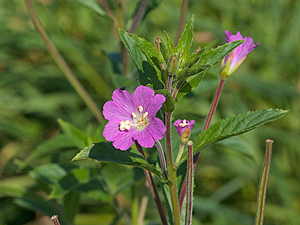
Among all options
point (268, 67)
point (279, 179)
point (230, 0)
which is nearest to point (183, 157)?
point (279, 179)

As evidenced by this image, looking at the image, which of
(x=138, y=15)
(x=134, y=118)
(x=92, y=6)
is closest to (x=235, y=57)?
(x=134, y=118)

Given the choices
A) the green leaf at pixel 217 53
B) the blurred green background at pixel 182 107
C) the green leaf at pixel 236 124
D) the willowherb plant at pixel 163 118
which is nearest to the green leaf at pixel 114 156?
the willowherb plant at pixel 163 118

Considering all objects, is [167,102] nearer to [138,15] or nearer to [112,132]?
[112,132]

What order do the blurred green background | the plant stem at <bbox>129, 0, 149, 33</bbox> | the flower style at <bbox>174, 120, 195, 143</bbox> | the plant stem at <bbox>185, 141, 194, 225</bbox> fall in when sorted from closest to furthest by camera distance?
the plant stem at <bbox>185, 141, 194, 225</bbox>, the flower style at <bbox>174, 120, 195, 143</bbox>, the plant stem at <bbox>129, 0, 149, 33</bbox>, the blurred green background

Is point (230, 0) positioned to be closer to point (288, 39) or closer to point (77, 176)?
point (288, 39)

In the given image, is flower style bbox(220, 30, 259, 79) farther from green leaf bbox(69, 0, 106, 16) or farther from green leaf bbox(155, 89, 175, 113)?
green leaf bbox(69, 0, 106, 16)

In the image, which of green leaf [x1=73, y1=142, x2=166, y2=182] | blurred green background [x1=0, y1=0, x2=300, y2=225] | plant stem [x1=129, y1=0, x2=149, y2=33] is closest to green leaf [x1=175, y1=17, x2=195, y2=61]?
green leaf [x1=73, y1=142, x2=166, y2=182]

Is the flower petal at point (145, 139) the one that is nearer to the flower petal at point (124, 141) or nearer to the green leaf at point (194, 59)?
the flower petal at point (124, 141)
